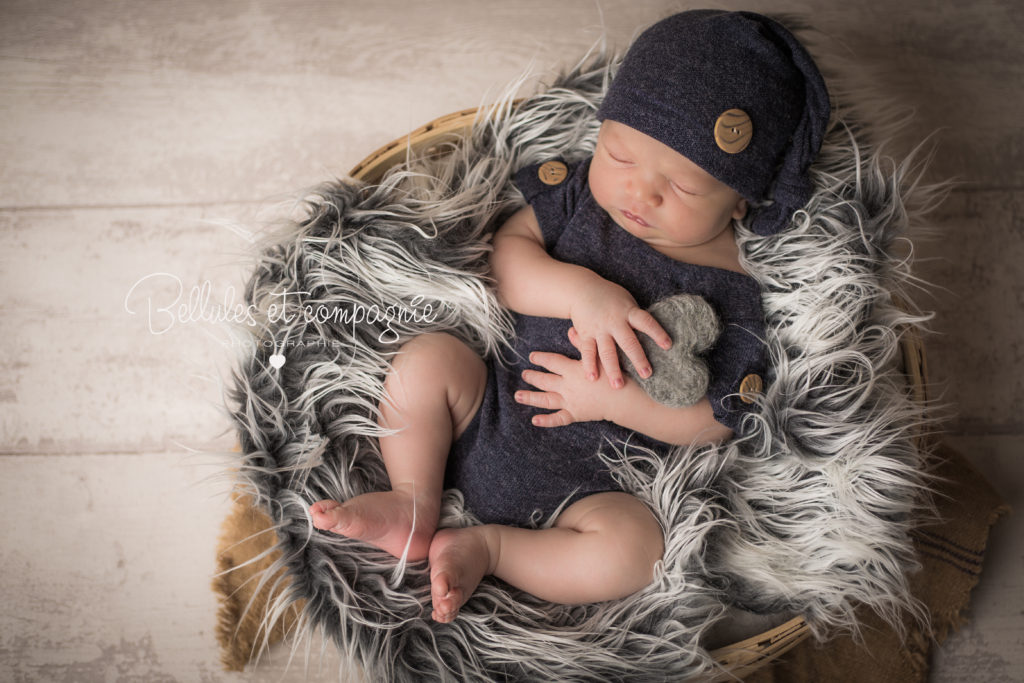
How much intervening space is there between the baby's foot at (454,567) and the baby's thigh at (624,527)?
158 millimetres

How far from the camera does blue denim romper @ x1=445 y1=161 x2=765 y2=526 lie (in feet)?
3.82

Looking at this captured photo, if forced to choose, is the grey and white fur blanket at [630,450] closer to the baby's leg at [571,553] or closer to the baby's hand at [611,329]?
the baby's leg at [571,553]

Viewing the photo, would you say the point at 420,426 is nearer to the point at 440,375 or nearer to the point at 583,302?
the point at 440,375

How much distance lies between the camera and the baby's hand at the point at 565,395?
114 cm

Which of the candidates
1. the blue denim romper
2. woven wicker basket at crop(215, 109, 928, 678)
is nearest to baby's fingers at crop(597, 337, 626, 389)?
the blue denim romper

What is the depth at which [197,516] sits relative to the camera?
139 cm

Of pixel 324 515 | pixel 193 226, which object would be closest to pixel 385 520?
pixel 324 515

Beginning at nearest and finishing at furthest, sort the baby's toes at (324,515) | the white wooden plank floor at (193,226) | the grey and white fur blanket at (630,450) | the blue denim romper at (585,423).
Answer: the baby's toes at (324,515), the grey and white fur blanket at (630,450), the blue denim romper at (585,423), the white wooden plank floor at (193,226)

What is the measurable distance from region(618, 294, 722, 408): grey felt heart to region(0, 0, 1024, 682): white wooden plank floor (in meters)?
0.68

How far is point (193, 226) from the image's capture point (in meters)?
1.51

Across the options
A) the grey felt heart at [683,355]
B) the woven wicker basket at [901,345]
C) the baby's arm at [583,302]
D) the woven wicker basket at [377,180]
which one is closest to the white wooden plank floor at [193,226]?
the woven wicker basket at [377,180]

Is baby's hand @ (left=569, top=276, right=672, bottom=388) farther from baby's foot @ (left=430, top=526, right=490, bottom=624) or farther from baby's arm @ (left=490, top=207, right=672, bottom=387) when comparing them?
baby's foot @ (left=430, top=526, right=490, bottom=624)

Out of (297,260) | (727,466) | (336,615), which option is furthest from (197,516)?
(727,466)

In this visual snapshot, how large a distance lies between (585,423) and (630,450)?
91 mm
